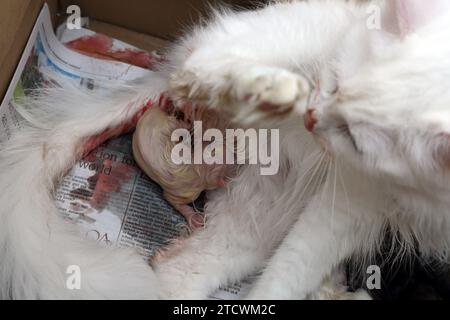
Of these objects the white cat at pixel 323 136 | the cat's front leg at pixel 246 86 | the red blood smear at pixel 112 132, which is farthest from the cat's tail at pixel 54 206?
the cat's front leg at pixel 246 86

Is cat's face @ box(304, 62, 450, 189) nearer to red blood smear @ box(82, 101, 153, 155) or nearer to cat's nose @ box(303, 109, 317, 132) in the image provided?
cat's nose @ box(303, 109, 317, 132)

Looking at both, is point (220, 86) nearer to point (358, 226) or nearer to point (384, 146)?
point (384, 146)

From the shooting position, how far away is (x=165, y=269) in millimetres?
1049

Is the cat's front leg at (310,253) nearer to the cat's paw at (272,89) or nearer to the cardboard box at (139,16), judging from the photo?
the cat's paw at (272,89)

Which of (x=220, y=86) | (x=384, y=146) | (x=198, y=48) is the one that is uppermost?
(x=198, y=48)

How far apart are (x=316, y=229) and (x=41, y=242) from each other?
498 mm

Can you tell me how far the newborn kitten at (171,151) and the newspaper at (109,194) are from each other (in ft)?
0.20

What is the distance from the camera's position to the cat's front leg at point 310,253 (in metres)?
0.95

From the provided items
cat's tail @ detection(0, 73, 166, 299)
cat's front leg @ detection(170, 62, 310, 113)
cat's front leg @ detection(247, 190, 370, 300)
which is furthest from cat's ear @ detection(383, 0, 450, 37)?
cat's tail @ detection(0, 73, 166, 299)

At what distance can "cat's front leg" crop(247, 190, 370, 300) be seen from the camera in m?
0.95

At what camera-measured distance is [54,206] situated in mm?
1011

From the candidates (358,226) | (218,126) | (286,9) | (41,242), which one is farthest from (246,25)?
(41,242)

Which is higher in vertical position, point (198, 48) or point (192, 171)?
point (198, 48)
